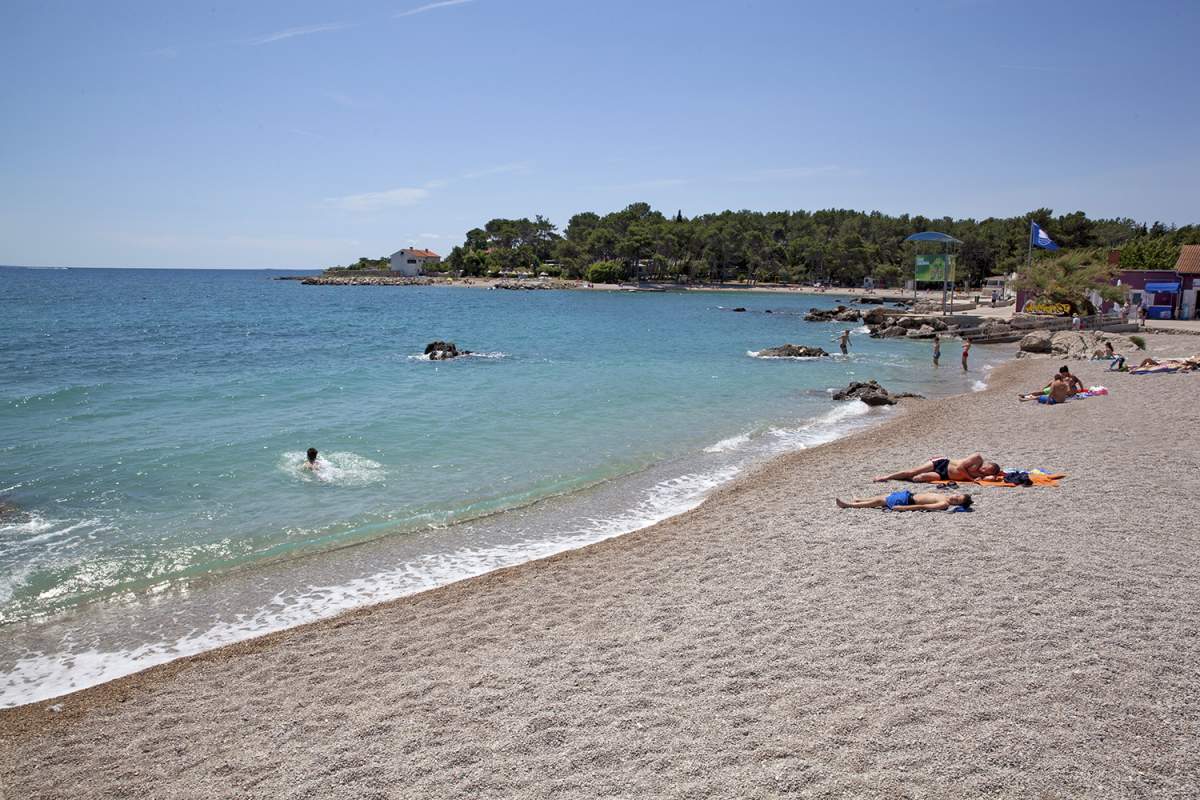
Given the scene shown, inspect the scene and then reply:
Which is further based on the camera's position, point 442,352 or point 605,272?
point 605,272

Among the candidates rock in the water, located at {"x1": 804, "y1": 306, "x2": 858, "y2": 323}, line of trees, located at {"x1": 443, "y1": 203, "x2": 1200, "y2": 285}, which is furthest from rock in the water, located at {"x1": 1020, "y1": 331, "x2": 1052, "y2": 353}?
line of trees, located at {"x1": 443, "y1": 203, "x2": 1200, "y2": 285}

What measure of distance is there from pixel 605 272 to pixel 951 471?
115m

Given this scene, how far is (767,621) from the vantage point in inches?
292

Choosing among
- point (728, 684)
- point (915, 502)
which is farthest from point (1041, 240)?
point (728, 684)

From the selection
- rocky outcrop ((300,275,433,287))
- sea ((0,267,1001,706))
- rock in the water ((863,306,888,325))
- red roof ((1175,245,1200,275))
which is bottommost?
sea ((0,267,1001,706))

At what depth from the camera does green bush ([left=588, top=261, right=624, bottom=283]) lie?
125m

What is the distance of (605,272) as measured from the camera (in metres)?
125

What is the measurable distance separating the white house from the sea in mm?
118040

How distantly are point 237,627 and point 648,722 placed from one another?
570 centimetres

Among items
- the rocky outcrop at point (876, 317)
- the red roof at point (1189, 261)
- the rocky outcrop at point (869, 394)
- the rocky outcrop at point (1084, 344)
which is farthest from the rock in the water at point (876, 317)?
the rocky outcrop at point (869, 394)

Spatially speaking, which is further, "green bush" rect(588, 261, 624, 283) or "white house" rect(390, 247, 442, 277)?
"white house" rect(390, 247, 442, 277)

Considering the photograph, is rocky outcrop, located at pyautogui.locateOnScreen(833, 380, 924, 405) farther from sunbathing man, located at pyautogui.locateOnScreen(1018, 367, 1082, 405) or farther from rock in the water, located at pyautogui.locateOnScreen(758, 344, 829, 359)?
rock in the water, located at pyautogui.locateOnScreen(758, 344, 829, 359)

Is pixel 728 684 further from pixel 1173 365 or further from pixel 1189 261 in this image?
pixel 1189 261

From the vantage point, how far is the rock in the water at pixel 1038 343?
1421 inches
